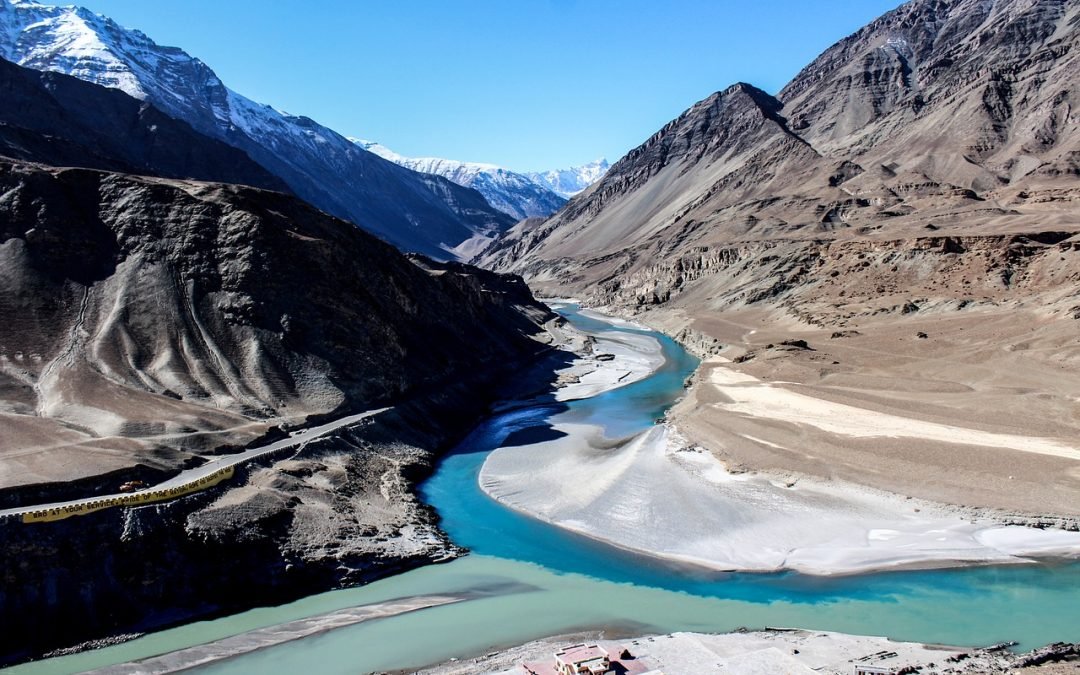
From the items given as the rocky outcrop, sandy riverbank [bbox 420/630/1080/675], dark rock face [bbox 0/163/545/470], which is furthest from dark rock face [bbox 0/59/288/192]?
sandy riverbank [bbox 420/630/1080/675]

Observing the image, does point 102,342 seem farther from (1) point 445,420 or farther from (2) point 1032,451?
(2) point 1032,451

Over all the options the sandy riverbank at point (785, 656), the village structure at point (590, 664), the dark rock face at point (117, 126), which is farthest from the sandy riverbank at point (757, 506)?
the dark rock face at point (117, 126)

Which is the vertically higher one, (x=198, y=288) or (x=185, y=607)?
(x=198, y=288)

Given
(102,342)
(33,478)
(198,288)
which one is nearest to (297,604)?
(33,478)

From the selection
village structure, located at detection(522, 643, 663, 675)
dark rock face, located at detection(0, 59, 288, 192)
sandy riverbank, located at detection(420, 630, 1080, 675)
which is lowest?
sandy riverbank, located at detection(420, 630, 1080, 675)

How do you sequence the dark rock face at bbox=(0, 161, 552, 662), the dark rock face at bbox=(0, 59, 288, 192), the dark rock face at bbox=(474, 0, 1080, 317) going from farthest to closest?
Result: 1. the dark rock face at bbox=(0, 59, 288, 192)
2. the dark rock face at bbox=(474, 0, 1080, 317)
3. the dark rock face at bbox=(0, 161, 552, 662)

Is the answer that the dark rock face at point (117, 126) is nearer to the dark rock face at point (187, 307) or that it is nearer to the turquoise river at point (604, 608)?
the dark rock face at point (187, 307)

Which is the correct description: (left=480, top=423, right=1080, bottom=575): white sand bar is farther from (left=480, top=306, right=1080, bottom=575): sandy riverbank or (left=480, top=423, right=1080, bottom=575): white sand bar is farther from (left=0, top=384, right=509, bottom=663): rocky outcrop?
(left=0, top=384, right=509, bottom=663): rocky outcrop
